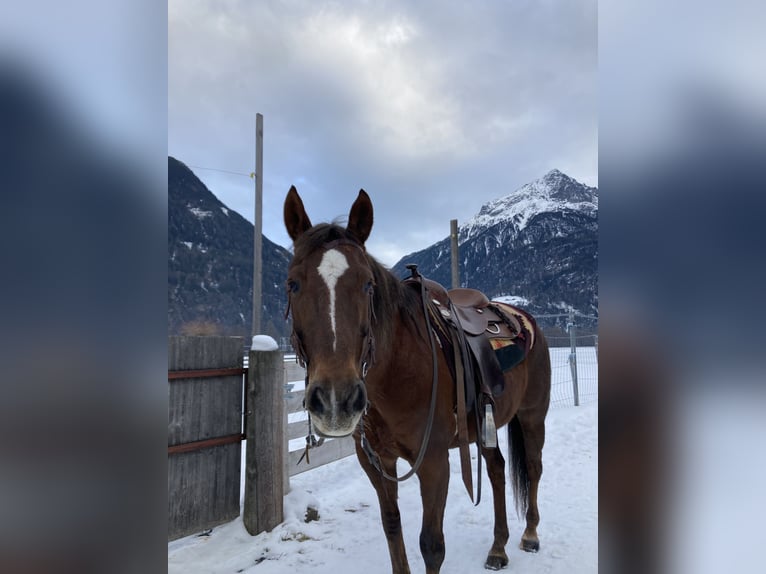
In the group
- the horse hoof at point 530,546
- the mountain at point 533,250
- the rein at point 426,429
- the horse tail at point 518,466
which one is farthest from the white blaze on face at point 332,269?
the mountain at point 533,250

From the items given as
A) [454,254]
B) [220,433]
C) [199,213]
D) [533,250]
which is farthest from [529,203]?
[220,433]

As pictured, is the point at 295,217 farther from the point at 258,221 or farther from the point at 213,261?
the point at 213,261

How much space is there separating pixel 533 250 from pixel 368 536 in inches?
3484

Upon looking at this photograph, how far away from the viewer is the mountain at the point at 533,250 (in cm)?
6662

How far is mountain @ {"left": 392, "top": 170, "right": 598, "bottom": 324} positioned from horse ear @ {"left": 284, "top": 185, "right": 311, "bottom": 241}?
5743 centimetres

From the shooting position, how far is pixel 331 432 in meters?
1.53

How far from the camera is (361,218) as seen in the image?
2123 mm

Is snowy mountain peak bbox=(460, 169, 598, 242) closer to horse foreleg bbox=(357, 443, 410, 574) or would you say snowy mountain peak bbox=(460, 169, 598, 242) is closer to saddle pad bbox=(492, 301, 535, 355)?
saddle pad bbox=(492, 301, 535, 355)

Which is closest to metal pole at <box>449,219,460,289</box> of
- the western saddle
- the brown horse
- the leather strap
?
the brown horse
